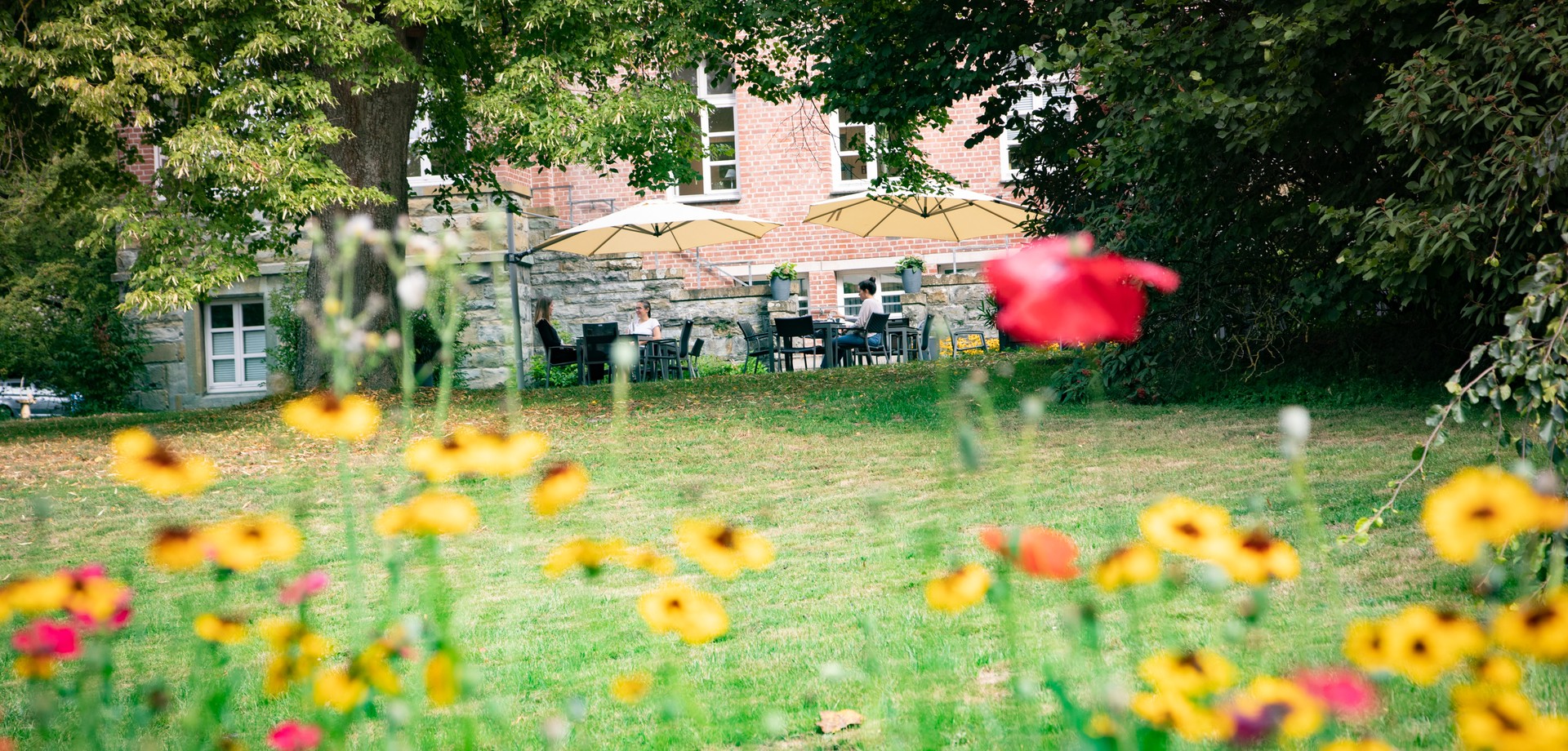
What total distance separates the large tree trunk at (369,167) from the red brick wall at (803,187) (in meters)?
7.57

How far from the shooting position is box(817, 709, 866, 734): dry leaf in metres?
2.78

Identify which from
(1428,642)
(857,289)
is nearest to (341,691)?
(1428,642)

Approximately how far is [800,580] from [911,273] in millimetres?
13673

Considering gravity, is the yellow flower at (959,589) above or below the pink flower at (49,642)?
above

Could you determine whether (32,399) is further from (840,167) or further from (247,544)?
(247,544)

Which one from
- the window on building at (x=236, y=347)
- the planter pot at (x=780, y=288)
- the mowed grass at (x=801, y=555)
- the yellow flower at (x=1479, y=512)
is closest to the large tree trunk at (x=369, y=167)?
the mowed grass at (x=801, y=555)

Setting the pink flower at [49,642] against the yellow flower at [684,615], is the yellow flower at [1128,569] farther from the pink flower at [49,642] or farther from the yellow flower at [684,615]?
the pink flower at [49,642]

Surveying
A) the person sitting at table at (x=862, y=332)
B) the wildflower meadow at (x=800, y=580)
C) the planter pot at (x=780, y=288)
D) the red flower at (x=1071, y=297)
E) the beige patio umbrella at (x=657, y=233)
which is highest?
the beige patio umbrella at (x=657, y=233)

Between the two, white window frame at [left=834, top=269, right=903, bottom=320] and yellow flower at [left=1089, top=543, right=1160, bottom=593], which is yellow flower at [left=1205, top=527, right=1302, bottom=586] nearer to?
yellow flower at [left=1089, top=543, right=1160, bottom=593]

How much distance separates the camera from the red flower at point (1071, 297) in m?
1.25

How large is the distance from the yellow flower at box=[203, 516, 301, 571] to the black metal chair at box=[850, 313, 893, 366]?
533 inches

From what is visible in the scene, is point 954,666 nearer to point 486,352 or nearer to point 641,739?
point 641,739

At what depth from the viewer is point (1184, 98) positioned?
22.1 ft

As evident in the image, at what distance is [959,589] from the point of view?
161 cm
